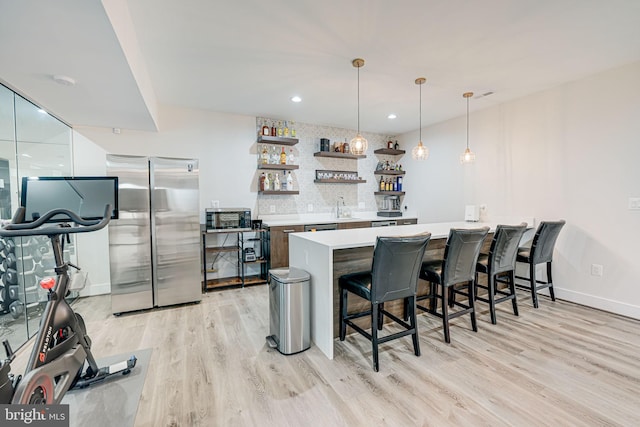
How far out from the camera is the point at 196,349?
252cm

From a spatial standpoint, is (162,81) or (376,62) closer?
(376,62)

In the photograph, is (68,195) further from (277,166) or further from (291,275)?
(277,166)

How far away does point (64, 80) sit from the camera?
221cm

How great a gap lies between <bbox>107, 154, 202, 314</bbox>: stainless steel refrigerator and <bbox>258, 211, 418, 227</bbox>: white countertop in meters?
1.24

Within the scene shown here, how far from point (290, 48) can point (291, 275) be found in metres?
2.07

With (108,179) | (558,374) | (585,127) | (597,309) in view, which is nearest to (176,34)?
(108,179)

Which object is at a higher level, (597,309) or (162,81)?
(162,81)

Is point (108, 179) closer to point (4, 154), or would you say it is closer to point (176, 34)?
point (4, 154)

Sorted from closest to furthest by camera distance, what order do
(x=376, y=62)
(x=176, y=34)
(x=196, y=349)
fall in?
1. (x=176, y=34)
2. (x=196, y=349)
3. (x=376, y=62)

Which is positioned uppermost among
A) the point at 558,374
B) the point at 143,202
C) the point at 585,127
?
the point at 585,127

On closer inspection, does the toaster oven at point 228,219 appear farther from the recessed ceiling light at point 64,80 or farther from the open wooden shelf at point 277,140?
the recessed ceiling light at point 64,80

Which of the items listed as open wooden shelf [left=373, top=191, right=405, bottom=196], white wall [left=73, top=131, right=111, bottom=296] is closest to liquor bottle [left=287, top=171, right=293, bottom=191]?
open wooden shelf [left=373, top=191, right=405, bottom=196]

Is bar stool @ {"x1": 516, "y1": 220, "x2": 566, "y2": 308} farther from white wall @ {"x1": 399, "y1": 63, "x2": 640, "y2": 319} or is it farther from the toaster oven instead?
the toaster oven

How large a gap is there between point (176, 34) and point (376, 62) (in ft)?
6.05
